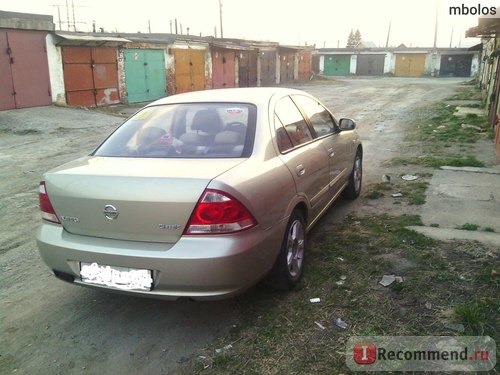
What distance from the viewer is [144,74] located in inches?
824

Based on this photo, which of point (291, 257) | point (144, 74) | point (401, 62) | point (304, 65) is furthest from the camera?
point (401, 62)

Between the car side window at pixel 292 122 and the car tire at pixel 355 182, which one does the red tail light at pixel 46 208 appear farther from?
the car tire at pixel 355 182

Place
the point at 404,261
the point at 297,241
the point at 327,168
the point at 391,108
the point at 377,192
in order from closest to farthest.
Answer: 1. the point at 297,241
2. the point at 404,261
3. the point at 327,168
4. the point at 377,192
5. the point at 391,108

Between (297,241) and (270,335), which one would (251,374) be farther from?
(297,241)

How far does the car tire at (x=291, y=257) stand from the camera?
10.7ft

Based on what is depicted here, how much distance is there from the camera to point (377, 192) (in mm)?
5996

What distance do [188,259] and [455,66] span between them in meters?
55.2

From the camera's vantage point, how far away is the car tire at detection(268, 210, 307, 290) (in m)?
3.25

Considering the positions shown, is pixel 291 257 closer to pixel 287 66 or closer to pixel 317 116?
pixel 317 116

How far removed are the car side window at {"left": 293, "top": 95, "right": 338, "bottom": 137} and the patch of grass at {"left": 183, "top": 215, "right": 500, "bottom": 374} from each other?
3.82ft

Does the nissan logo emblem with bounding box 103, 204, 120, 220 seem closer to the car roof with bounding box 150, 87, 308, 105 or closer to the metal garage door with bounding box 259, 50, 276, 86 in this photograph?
the car roof with bounding box 150, 87, 308, 105

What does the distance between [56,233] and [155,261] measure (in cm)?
83

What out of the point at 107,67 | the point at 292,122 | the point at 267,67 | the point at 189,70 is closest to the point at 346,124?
the point at 292,122

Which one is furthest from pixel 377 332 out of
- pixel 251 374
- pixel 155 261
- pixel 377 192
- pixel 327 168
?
pixel 377 192
